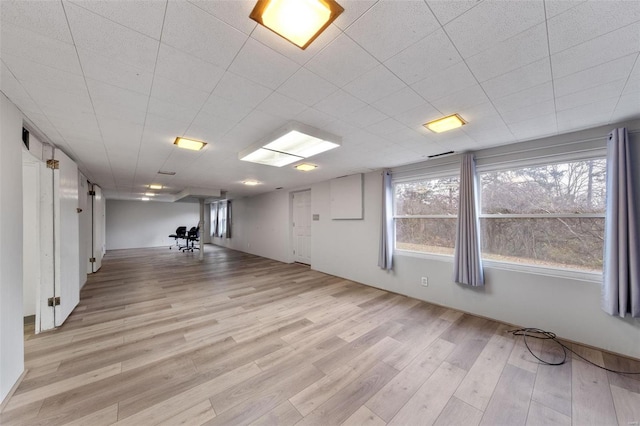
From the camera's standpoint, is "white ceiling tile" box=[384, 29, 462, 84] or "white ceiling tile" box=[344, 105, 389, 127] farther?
"white ceiling tile" box=[344, 105, 389, 127]

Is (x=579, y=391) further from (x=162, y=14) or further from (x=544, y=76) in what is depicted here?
(x=162, y=14)

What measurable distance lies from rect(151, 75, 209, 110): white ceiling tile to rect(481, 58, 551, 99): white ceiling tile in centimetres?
218

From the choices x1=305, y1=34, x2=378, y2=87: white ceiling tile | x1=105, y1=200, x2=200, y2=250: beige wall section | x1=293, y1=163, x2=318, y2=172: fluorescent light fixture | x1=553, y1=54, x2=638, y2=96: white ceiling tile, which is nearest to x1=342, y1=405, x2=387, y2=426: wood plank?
x1=305, y1=34, x2=378, y2=87: white ceiling tile

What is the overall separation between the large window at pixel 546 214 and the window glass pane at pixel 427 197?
0.46 metres

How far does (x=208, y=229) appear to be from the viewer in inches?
531

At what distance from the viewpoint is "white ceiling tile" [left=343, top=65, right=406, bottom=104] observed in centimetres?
157

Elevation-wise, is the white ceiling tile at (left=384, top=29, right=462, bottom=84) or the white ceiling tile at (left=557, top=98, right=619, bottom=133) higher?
the white ceiling tile at (left=384, top=29, right=462, bottom=84)

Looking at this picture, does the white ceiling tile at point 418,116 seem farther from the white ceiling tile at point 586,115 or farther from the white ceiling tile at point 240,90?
the white ceiling tile at point 240,90

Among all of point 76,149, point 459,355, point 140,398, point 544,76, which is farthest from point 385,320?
point 76,149

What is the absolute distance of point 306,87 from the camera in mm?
1727

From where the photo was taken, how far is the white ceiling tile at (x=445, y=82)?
5.05ft

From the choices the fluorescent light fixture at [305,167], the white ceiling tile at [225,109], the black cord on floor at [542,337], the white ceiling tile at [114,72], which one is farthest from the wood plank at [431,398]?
the fluorescent light fixture at [305,167]

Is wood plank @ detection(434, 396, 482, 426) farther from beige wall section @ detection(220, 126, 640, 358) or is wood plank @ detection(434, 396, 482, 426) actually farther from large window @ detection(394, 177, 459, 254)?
large window @ detection(394, 177, 459, 254)

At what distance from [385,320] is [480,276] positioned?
57.5 inches
